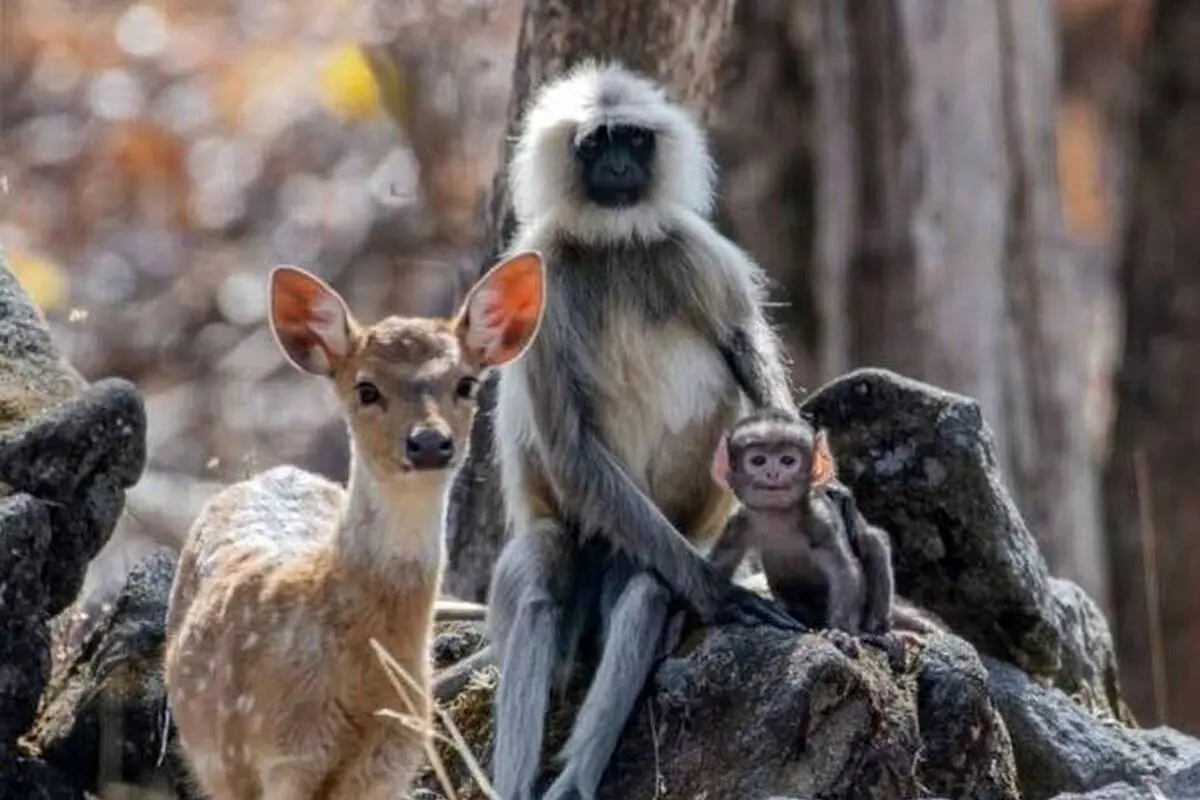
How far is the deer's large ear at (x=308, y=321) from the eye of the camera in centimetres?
892

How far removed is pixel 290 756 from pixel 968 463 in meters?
2.98

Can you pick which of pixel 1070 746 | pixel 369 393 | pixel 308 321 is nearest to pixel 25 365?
pixel 308 321

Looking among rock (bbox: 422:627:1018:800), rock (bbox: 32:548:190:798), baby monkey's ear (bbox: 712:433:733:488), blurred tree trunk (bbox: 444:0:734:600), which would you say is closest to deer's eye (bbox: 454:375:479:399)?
rock (bbox: 422:627:1018:800)

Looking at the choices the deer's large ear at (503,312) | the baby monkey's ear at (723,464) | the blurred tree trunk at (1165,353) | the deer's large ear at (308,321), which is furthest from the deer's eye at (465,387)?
the blurred tree trunk at (1165,353)

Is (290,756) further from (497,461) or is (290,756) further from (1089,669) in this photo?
(1089,669)

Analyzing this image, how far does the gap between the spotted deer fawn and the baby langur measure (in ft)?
3.80

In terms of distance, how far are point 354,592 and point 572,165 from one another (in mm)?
2407

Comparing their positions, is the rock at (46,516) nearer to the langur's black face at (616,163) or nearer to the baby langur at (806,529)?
the langur's black face at (616,163)

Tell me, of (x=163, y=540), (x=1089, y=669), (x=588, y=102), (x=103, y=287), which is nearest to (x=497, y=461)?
(x=588, y=102)

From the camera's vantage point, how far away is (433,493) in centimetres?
881

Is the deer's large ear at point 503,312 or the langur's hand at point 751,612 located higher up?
the deer's large ear at point 503,312

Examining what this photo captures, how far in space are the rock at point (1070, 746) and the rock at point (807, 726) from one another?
393 mm

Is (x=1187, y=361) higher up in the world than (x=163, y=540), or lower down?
higher up

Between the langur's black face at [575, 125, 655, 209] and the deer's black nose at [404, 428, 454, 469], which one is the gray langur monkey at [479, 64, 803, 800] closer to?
the langur's black face at [575, 125, 655, 209]
